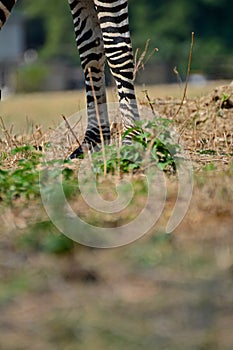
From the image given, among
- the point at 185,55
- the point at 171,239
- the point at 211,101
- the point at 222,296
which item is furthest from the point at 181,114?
the point at 185,55

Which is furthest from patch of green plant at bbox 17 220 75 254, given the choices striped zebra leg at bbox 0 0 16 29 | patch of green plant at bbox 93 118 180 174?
striped zebra leg at bbox 0 0 16 29

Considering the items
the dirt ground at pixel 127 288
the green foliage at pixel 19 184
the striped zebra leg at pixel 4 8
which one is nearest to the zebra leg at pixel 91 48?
the striped zebra leg at pixel 4 8

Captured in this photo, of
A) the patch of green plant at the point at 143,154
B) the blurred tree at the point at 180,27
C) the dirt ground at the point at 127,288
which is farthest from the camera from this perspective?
the blurred tree at the point at 180,27

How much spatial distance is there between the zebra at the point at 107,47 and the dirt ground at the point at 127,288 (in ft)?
8.77

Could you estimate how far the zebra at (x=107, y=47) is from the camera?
8.33 metres

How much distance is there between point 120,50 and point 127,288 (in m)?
4.05

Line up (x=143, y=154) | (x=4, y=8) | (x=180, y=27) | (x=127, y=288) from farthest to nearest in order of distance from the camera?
(x=180, y=27) → (x=4, y=8) → (x=143, y=154) → (x=127, y=288)

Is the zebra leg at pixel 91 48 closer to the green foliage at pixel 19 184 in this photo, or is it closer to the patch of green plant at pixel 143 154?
the patch of green plant at pixel 143 154

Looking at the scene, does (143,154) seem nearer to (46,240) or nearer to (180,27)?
(46,240)

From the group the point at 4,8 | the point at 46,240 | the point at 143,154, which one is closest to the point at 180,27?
the point at 4,8

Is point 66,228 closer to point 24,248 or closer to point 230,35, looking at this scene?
point 24,248

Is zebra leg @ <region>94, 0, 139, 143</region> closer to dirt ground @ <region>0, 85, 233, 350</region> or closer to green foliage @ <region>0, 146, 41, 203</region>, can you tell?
green foliage @ <region>0, 146, 41, 203</region>

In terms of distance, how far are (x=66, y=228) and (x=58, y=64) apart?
2125 inches

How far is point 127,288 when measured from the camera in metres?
4.69
